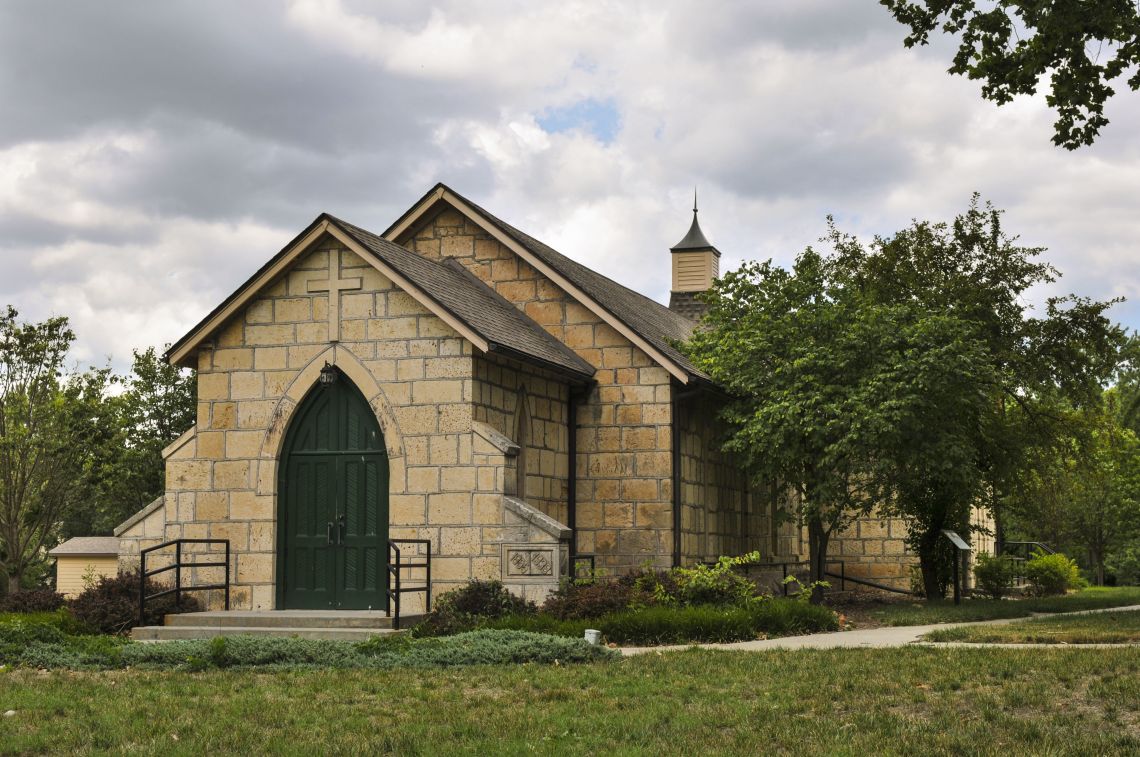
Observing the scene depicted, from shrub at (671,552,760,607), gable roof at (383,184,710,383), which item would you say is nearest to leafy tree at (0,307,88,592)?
gable roof at (383,184,710,383)

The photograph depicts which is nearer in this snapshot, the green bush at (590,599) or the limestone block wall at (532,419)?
the green bush at (590,599)

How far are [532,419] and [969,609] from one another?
784cm

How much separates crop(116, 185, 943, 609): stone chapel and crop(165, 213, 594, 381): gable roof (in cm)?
4

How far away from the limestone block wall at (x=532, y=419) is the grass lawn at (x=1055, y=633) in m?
6.36

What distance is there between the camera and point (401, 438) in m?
18.6

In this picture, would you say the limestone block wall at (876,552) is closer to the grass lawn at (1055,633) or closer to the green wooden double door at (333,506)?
the grass lawn at (1055,633)

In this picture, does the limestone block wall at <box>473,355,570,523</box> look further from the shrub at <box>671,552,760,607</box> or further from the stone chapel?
the shrub at <box>671,552,760,607</box>

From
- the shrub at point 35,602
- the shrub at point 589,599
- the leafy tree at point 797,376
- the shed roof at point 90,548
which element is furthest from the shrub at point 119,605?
the shed roof at point 90,548

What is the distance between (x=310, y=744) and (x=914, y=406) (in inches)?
562

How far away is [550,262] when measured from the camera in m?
22.5

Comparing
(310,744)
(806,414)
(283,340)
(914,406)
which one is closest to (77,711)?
(310,744)

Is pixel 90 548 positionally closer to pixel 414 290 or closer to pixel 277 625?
pixel 277 625

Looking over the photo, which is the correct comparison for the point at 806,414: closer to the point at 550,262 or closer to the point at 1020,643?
the point at 550,262

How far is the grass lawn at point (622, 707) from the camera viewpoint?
28.3 ft
